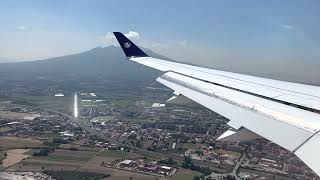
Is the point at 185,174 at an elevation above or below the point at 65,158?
below

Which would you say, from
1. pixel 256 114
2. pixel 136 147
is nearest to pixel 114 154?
pixel 136 147

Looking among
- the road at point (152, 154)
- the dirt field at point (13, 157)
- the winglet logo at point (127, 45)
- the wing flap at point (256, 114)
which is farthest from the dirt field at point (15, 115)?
the wing flap at point (256, 114)

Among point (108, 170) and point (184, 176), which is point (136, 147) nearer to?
point (108, 170)

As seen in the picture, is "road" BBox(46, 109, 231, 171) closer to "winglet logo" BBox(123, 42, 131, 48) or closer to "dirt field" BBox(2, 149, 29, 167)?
"dirt field" BBox(2, 149, 29, 167)

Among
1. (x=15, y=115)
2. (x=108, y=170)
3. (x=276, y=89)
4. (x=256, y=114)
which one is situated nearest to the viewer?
(x=256, y=114)

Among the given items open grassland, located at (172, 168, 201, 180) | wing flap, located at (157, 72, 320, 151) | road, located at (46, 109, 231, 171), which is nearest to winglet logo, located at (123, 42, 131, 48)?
wing flap, located at (157, 72, 320, 151)

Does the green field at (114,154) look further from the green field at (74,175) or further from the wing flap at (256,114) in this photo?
the wing flap at (256,114)
